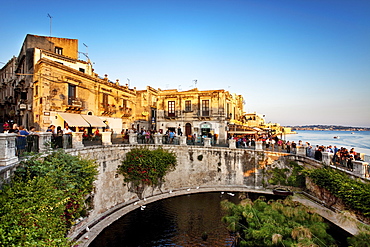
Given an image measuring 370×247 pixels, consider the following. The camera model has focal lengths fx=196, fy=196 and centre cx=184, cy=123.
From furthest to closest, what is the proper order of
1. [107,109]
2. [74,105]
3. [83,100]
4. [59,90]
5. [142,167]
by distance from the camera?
[107,109] → [83,100] → [74,105] → [59,90] → [142,167]

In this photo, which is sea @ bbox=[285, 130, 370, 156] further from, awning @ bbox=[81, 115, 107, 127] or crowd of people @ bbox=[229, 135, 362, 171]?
awning @ bbox=[81, 115, 107, 127]

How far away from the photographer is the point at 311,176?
13.7m

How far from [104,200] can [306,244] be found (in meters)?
11.5

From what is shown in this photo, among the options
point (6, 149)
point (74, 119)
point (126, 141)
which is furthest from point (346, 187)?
point (74, 119)

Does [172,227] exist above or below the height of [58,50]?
below

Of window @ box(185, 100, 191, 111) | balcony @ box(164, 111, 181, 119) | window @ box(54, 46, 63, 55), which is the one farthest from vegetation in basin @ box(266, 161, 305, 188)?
window @ box(54, 46, 63, 55)

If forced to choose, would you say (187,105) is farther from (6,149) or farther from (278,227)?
(6,149)

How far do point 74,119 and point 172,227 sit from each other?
39.4 ft

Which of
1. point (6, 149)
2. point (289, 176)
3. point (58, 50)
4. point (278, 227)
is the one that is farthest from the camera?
point (58, 50)

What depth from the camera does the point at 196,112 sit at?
23.9 meters

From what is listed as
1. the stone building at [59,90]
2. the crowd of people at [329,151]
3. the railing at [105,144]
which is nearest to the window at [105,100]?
the stone building at [59,90]

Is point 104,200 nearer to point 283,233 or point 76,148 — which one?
point 76,148

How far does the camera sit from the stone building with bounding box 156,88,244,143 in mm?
23062

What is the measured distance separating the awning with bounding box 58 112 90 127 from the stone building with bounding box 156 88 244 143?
30.4ft
